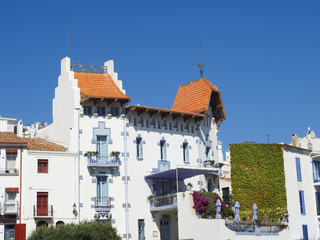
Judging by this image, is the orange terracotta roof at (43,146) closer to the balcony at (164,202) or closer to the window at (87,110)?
the window at (87,110)

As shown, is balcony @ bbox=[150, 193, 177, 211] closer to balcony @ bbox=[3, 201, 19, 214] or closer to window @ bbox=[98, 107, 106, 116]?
window @ bbox=[98, 107, 106, 116]

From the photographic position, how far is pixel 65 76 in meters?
45.7

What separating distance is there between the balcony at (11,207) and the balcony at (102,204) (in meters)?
5.62

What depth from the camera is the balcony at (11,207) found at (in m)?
39.5

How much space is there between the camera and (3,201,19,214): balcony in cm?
3953

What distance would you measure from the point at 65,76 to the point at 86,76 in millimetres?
1738

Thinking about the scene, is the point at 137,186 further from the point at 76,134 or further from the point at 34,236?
the point at 34,236

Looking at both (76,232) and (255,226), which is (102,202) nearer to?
(76,232)

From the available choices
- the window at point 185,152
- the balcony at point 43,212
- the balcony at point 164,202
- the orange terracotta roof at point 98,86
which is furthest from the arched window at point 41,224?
the window at point 185,152

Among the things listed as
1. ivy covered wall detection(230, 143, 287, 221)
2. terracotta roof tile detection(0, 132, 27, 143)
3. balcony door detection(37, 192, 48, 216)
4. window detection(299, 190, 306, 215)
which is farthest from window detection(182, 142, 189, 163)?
terracotta roof tile detection(0, 132, 27, 143)

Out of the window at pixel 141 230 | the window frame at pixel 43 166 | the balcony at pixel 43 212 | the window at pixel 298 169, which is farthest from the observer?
the window at pixel 298 169

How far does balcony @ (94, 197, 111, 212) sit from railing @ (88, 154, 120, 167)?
2459 mm

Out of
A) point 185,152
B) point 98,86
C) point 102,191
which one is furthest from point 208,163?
point 98,86

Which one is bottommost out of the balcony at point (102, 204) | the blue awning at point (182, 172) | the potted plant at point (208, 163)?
the balcony at point (102, 204)
